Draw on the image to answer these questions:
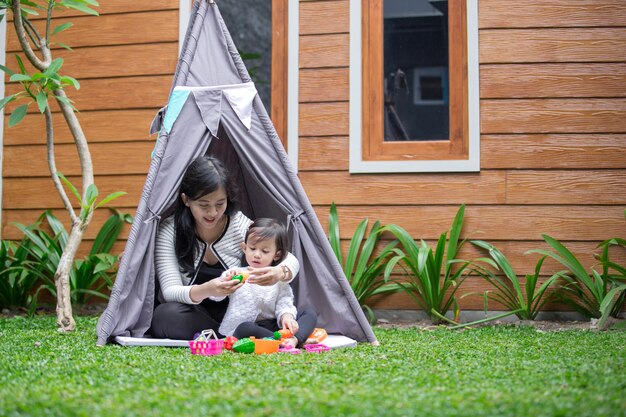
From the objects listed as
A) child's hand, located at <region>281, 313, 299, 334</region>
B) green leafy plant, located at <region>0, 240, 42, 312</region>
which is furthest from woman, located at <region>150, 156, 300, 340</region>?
green leafy plant, located at <region>0, 240, 42, 312</region>

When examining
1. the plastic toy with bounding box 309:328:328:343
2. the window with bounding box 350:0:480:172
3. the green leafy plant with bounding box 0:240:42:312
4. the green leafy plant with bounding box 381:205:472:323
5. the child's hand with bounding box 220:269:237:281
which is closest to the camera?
the child's hand with bounding box 220:269:237:281

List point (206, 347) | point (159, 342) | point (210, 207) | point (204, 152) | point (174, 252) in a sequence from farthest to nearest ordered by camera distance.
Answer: point (204, 152)
point (174, 252)
point (210, 207)
point (159, 342)
point (206, 347)

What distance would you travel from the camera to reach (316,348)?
8.32 feet

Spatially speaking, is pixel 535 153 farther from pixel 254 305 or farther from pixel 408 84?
pixel 254 305

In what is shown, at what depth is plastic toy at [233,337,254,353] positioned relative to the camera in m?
2.43

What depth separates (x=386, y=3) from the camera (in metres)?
3.92

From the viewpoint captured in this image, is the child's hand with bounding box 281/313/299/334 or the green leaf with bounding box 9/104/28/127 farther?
the green leaf with bounding box 9/104/28/127

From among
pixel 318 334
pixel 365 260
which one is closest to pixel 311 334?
pixel 318 334

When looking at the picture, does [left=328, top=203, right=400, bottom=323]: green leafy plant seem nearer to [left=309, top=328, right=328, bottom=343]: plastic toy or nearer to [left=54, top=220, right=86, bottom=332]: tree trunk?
[left=309, top=328, right=328, bottom=343]: plastic toy

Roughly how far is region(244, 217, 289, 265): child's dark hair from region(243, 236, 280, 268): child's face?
0.6 inches

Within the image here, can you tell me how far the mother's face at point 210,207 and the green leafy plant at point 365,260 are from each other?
3.52ft

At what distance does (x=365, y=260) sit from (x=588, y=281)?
112 centimetres

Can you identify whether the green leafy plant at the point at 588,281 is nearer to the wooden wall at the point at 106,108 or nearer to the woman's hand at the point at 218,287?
the woman's hand at the point at 218,287

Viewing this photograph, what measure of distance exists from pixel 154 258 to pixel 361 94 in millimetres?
1611
